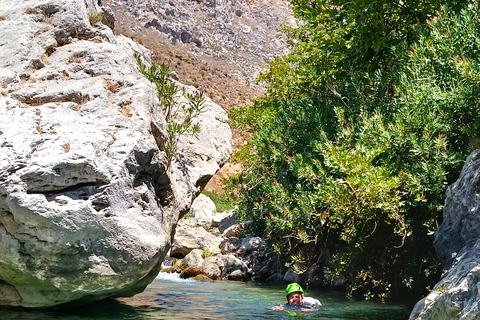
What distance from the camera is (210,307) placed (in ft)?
31.9

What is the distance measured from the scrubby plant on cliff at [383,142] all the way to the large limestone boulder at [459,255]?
1.88 meters

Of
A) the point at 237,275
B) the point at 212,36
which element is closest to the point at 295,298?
the point at 237,275

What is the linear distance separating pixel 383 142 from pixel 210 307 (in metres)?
4.52

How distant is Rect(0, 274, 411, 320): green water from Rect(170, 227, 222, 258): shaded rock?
5094 mm

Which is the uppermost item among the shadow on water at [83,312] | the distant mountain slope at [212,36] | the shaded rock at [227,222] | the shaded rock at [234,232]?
the distant mountain slope at [212,36]

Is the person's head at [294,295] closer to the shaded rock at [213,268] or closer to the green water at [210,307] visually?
the green water at [210,307]

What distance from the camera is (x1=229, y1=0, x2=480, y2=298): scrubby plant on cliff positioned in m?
8.50

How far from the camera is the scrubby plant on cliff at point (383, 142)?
8.50 metres

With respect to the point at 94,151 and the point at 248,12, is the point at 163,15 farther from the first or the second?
the point at 94,151

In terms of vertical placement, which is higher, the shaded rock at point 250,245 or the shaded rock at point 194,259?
the shaded rock at point 250,245

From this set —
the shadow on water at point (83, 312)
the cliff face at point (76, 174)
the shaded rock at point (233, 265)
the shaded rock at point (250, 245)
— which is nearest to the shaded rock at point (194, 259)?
the shaded rock at point (233, 265)

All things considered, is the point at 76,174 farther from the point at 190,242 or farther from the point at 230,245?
the point at 190,242

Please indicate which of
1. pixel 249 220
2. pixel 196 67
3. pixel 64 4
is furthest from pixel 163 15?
pixel 64 4

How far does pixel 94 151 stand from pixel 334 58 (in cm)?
856
